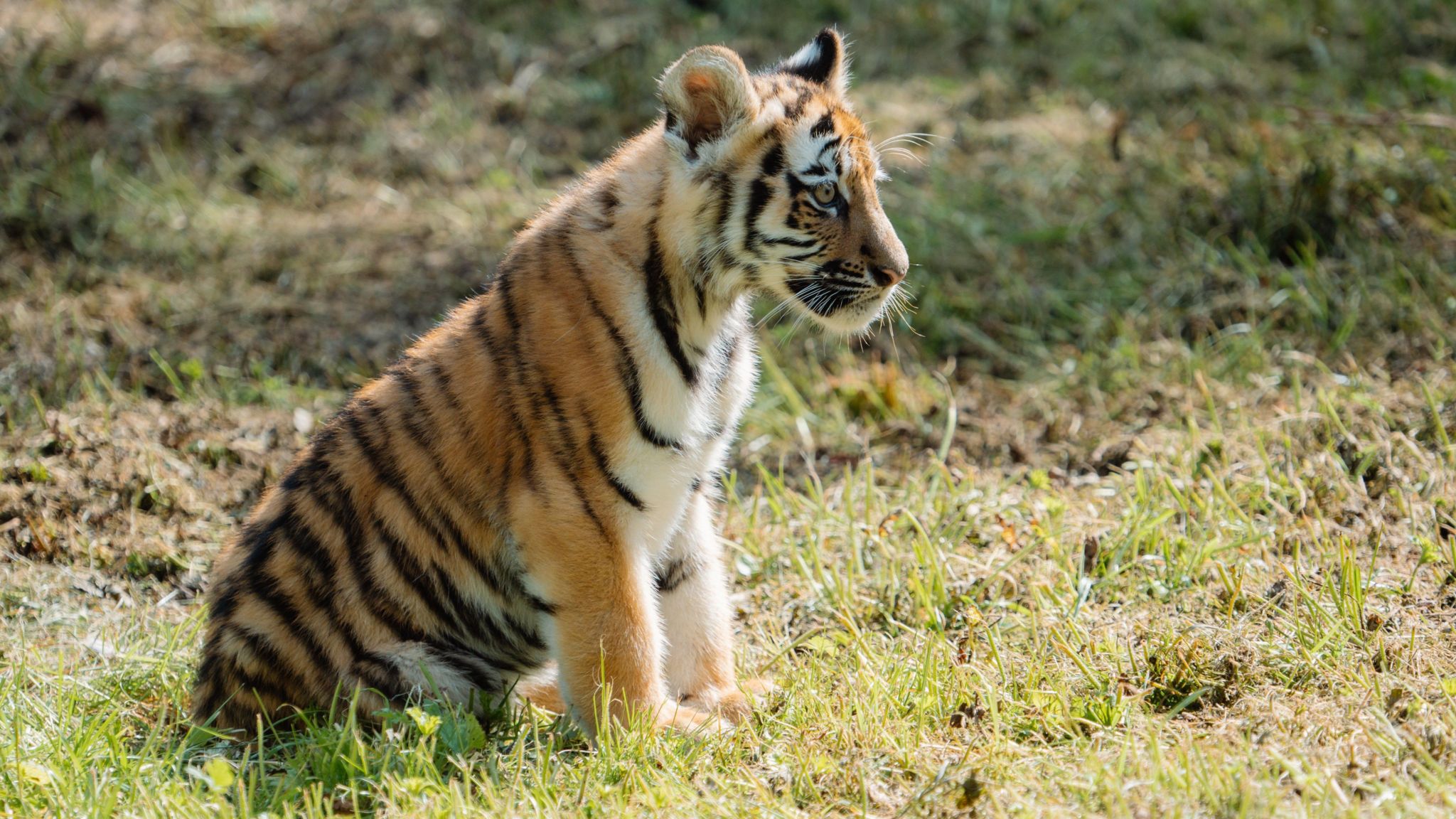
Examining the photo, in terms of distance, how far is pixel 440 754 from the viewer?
3.44 m

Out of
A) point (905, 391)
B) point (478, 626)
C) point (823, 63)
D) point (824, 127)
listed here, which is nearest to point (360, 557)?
point (478, 626)

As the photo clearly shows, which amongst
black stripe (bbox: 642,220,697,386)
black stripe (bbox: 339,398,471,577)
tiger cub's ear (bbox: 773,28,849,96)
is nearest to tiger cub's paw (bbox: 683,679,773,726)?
black stripe (bbox: 339,398,471,577)

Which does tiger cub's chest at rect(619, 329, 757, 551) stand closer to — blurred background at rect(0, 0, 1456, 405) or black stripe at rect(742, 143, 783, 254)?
black stripe at rect(742, 143, 783, 254)

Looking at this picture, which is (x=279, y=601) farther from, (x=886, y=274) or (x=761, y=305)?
(x=761, y=305)

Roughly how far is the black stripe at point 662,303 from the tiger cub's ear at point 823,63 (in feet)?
2.57

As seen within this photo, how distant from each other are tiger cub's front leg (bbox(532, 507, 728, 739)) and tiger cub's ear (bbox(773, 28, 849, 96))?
1.58 m

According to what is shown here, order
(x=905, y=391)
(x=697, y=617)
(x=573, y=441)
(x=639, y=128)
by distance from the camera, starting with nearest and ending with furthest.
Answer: (x=573, y=441)
(x=697, y=617)
(x=905, y=391)
(x=639, y=128)

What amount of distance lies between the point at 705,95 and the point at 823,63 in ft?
2.14

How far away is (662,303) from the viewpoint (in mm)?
3664

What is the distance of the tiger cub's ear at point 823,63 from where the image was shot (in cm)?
407

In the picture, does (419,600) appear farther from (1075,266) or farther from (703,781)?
(1075,266)

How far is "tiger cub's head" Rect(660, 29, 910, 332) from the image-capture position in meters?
3.65

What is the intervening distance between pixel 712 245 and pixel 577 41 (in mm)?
5810

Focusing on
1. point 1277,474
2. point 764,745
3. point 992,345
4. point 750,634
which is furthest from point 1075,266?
point 764,745
